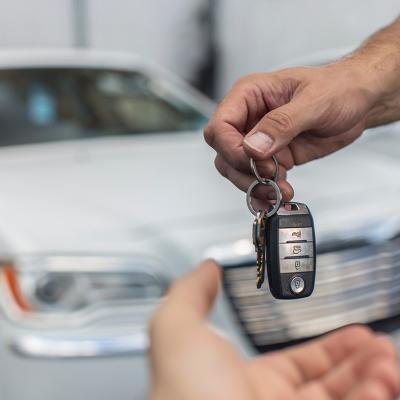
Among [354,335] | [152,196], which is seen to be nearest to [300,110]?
[354,335]

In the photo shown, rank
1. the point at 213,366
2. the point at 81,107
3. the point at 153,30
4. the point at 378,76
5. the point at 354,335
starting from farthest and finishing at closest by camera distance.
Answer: the point at 153,30, the point at 81,107, the point at 378,76, the point at 354,335, the point at 213,366

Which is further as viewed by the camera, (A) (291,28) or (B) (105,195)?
(A) (291,28)

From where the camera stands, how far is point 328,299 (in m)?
1.75

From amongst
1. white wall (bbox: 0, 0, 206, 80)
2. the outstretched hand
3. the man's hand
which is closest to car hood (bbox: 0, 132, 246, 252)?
the outstretched hand

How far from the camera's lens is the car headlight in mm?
1654

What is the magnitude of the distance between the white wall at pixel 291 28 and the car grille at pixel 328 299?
66 centimetres

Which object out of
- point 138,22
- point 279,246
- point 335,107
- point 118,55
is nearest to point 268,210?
point 279,246

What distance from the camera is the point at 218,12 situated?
5.18m

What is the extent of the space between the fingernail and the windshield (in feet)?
5.24

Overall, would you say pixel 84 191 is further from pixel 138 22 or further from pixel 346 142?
pixel 138 22

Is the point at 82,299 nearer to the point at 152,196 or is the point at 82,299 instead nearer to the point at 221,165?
the point at 152,196

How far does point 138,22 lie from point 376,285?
13.9 ft

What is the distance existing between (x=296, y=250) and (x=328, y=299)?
91 centimetres

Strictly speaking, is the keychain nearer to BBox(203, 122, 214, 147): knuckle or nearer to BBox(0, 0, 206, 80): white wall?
BBox(203, 122, 214, 147): knuckle
